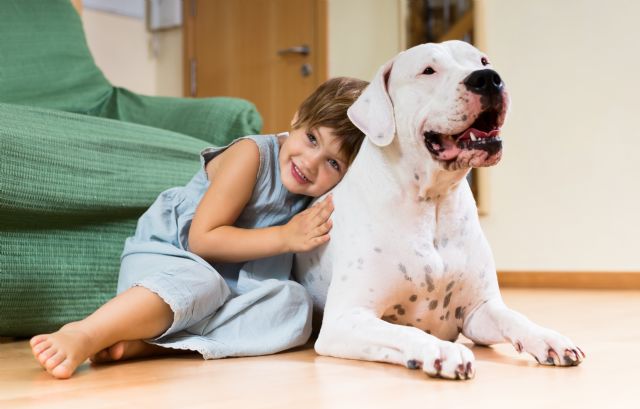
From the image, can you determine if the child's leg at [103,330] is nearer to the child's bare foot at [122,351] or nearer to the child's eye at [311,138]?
the child's bare foot at [122,351]

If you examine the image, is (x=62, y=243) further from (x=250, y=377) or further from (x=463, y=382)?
(x=463, y=382)

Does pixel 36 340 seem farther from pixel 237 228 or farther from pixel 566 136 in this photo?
pixel 566 136

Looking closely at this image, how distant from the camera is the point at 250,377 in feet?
3.94

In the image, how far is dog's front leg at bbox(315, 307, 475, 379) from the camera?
3.67 feet

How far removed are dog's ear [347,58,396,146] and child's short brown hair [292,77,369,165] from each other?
0.18 m

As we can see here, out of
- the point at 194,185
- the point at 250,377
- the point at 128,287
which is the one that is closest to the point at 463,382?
the point at 250,377

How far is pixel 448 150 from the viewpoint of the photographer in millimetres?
1253

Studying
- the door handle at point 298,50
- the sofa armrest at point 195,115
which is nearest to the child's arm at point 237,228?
the sofa armrest at point 195,115

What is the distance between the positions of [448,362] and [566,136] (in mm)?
2370

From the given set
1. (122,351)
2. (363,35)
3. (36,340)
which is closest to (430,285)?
(122,351)

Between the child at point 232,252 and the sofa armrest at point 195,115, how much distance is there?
55cm

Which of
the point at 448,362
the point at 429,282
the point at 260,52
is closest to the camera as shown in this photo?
the point at 448,362

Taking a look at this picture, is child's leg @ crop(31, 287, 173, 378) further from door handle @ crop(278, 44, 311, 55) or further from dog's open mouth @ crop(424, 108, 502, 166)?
door handle @ crop(278, 44, 311, 55)

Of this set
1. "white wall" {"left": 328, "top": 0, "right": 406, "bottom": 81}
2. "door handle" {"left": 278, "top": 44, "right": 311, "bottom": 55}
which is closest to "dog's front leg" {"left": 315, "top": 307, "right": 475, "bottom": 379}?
"white wall" {"left": 328, "top": 0, "right": 406, "bottom": 81}
